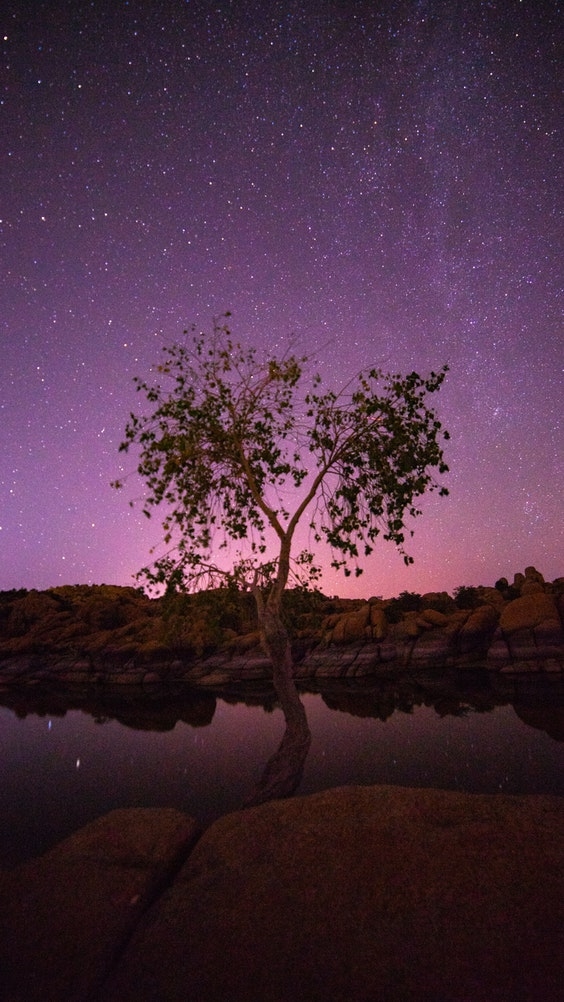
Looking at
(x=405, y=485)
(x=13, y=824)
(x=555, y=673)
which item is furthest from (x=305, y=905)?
(x=555, y=673)

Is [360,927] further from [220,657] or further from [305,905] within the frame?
[220,657]

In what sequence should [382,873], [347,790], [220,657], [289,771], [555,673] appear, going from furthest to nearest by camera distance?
[220,657]
[555,673]
[289,771]
[347,790]
[382,873]

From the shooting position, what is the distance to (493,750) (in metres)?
14.4

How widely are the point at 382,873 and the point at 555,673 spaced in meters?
26.1

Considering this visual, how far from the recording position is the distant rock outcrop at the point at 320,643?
98.3 ft

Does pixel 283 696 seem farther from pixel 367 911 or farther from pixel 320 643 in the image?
pixel 320 643

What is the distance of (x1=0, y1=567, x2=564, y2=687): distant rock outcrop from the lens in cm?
2997

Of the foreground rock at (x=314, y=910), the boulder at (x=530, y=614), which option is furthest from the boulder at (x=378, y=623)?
the foreground rock at (x=314, y=910)

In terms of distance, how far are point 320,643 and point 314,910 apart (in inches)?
1370

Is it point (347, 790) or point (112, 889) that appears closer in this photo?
point (112, 889)

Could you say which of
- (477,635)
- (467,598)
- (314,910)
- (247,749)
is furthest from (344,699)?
(467,598)

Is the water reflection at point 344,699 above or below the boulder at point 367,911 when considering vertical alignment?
below

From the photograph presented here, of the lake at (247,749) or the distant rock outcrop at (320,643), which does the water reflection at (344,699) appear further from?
the distant rock outcrop at (320,643)

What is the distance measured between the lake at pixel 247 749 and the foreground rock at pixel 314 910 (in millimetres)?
4635
